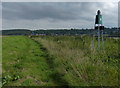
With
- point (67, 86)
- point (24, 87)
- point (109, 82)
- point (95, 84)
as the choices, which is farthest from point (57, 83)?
point (109, 82)

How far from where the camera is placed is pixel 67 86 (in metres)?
8.09

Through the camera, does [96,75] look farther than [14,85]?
No

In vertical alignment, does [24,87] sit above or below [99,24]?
below

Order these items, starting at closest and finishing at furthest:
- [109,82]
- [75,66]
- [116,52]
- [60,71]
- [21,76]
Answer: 1. [109,82]
2. [75,66]
3. [21,76]
4. [60,71]
5. [116,52]

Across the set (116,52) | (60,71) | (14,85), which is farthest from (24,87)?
(116,52)

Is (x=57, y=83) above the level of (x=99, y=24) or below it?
below

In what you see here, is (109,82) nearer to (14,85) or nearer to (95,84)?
(95,84)

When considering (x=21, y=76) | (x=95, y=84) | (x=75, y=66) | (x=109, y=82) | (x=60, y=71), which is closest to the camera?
(x=109, y=82)

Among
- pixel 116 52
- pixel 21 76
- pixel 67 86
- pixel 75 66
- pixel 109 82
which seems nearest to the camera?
pixel 109 82

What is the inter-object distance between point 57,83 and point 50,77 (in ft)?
3.50

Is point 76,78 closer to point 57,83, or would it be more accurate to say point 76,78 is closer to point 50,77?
point 57,83

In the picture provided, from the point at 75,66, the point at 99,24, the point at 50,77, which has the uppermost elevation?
the point at 99,24

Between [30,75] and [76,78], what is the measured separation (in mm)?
2573

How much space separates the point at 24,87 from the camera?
8.11 m
